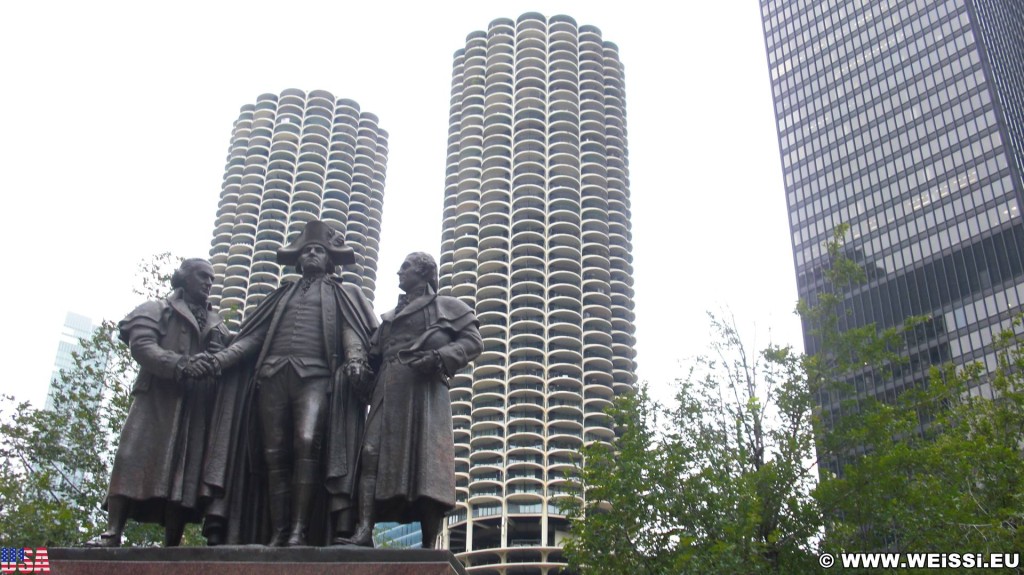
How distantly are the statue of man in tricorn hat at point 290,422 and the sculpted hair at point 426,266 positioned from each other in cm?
68

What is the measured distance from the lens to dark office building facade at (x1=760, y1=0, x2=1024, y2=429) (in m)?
91.1

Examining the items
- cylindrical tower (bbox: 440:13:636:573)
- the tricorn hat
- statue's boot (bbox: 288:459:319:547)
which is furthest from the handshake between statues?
cylindrical tower (bbox: 440:13:636:573)

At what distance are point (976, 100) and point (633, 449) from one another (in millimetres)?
89992

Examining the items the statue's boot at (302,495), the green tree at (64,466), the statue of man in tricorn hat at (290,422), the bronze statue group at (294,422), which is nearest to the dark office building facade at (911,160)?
the green tree at (64,466)

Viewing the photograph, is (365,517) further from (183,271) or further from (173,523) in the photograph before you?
(183,271)

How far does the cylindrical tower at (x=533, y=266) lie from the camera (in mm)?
105375

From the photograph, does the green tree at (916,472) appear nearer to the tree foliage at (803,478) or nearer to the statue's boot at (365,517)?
the tree foliage at (803,478)


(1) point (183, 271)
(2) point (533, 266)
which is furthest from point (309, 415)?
(2) point (533, 266)

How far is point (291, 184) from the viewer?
13612 centimetres

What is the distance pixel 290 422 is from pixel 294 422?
68 mm

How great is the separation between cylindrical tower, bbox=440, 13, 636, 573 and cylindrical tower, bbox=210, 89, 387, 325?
13806mm

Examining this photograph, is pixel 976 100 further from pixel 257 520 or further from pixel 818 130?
pixel 257 520

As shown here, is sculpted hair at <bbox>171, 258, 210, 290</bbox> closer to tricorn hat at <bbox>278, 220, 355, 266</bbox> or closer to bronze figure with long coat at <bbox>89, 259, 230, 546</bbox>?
bronze figure with long coat at <bbox>89, 259, 230, 546</bbox>

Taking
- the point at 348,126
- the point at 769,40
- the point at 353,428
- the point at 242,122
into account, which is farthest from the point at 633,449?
the point at 242,122
